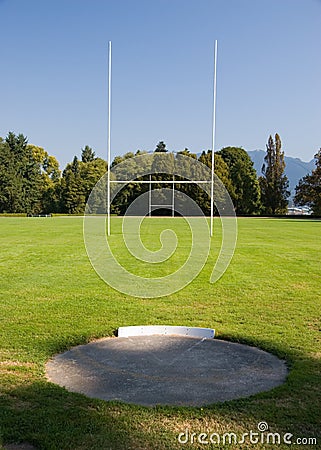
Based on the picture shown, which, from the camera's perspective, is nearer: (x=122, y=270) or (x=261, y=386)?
(x=261, y=386)

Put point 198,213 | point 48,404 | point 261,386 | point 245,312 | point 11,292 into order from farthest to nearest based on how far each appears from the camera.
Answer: point 198,213 → point 11,292 → point 245,312 → point 261,386 → point 48,404

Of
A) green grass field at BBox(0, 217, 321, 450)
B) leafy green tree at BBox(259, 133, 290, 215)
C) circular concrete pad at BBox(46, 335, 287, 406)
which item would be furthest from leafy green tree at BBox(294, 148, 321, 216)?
circular concrete pad at BBox(46, 335, 287, 406)

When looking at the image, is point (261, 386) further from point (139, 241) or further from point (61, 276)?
point (139, 241)

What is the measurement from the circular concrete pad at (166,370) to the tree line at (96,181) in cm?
4768

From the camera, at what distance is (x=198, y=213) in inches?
1849

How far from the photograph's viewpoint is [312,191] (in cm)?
5662

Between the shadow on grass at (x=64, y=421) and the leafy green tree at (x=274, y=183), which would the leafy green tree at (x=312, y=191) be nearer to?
the leafy green tree at (x=274, y=183)

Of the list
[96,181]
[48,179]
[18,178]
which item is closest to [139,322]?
[96,181]

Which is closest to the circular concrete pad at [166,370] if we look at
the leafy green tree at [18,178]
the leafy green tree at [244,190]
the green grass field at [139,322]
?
the green grass field at [139,322]

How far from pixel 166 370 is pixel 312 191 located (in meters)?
55.6

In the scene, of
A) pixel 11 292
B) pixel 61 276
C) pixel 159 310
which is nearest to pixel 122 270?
pixel 61 276

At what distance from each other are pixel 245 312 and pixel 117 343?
218 centimetres

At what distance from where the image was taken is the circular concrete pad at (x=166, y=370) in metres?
3.62

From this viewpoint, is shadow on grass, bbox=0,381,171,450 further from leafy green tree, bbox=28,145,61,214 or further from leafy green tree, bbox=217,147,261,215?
leafy green tree, bbox=28,145,61,214
